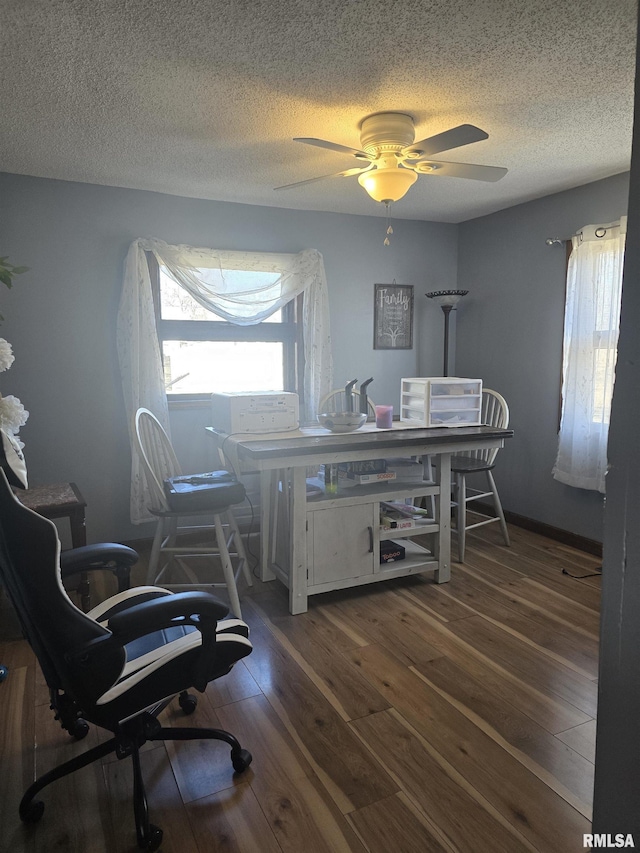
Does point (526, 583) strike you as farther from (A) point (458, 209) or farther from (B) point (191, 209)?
(B) point (191, 209)

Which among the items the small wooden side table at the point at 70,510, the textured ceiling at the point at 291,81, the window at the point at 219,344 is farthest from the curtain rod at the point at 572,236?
the small wooden side table at the point at 70,510

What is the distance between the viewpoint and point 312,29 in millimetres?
1728

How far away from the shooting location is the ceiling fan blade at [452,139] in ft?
6.46

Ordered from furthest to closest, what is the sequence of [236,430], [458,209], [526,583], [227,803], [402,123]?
[458,209] < [526,583] < [236,430] < [402,123] < [227,803]

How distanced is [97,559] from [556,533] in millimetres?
3069

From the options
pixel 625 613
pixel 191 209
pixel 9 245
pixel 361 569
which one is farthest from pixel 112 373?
pixel 625 613

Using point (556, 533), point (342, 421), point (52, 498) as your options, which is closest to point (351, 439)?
point (342, 421)

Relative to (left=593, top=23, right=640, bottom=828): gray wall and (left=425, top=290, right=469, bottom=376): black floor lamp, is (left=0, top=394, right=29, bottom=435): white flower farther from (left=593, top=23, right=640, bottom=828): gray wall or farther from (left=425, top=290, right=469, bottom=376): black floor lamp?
(left=425, top=290, right=469, bottom=376): black floor lamp

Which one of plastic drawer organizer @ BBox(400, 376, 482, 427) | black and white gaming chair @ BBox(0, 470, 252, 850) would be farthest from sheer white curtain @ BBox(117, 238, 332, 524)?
black and white gaming chair @ BBox(0, 470, 252, 850)

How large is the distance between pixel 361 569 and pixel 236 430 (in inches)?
37.9

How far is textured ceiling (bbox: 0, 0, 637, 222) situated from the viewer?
1665 millimetres

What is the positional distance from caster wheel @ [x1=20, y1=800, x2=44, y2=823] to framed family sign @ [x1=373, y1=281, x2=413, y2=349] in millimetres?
3504

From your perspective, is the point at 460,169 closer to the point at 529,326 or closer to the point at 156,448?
the point at 529,326

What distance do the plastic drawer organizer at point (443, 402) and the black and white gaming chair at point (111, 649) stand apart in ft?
6.02
